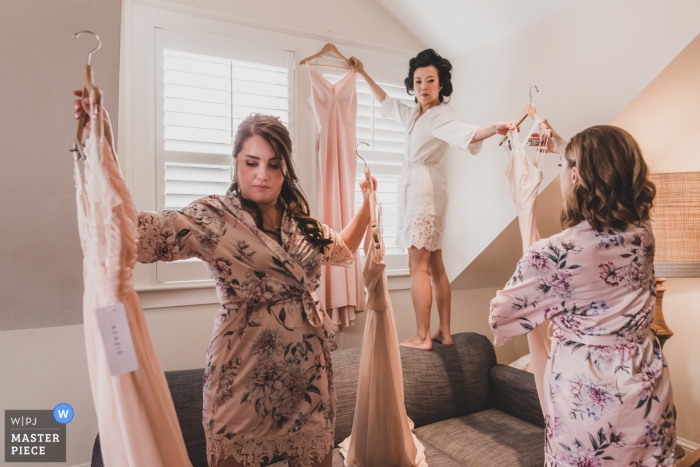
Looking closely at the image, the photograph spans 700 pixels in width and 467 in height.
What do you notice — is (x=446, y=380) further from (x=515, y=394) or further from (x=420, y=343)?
(x=515, y=394)

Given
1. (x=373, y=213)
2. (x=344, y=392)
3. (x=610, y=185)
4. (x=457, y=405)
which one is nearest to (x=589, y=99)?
(x=610, y=185)

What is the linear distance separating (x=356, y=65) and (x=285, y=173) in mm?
1604

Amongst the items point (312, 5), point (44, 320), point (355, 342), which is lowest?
point (355, 342)

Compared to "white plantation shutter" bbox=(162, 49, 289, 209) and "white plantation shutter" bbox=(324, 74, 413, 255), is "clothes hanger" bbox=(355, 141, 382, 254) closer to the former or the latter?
"white plantation shutter" bbox=(162, 49, 289, 209)

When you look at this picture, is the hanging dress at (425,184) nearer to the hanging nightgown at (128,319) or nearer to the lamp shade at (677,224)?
the lamp shade at (677,224)

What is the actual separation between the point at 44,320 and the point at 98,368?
1.37 meters

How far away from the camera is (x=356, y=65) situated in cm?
276

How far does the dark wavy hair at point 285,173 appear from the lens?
1.32 m

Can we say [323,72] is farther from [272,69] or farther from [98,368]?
[98,368]

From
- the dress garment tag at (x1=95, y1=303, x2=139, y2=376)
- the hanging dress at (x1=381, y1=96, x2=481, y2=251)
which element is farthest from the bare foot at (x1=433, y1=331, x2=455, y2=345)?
the dress garment tag at (x1=95, y1=303, x2=139, y2=376)

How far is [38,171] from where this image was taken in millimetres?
1630

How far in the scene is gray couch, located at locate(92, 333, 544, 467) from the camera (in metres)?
1.97

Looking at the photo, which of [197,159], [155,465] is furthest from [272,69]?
[155,465]

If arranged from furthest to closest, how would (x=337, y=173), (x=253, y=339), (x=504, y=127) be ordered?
1. (x=337, y=173)
2. (x=504, y=127)
3. (x=253, y=339)
